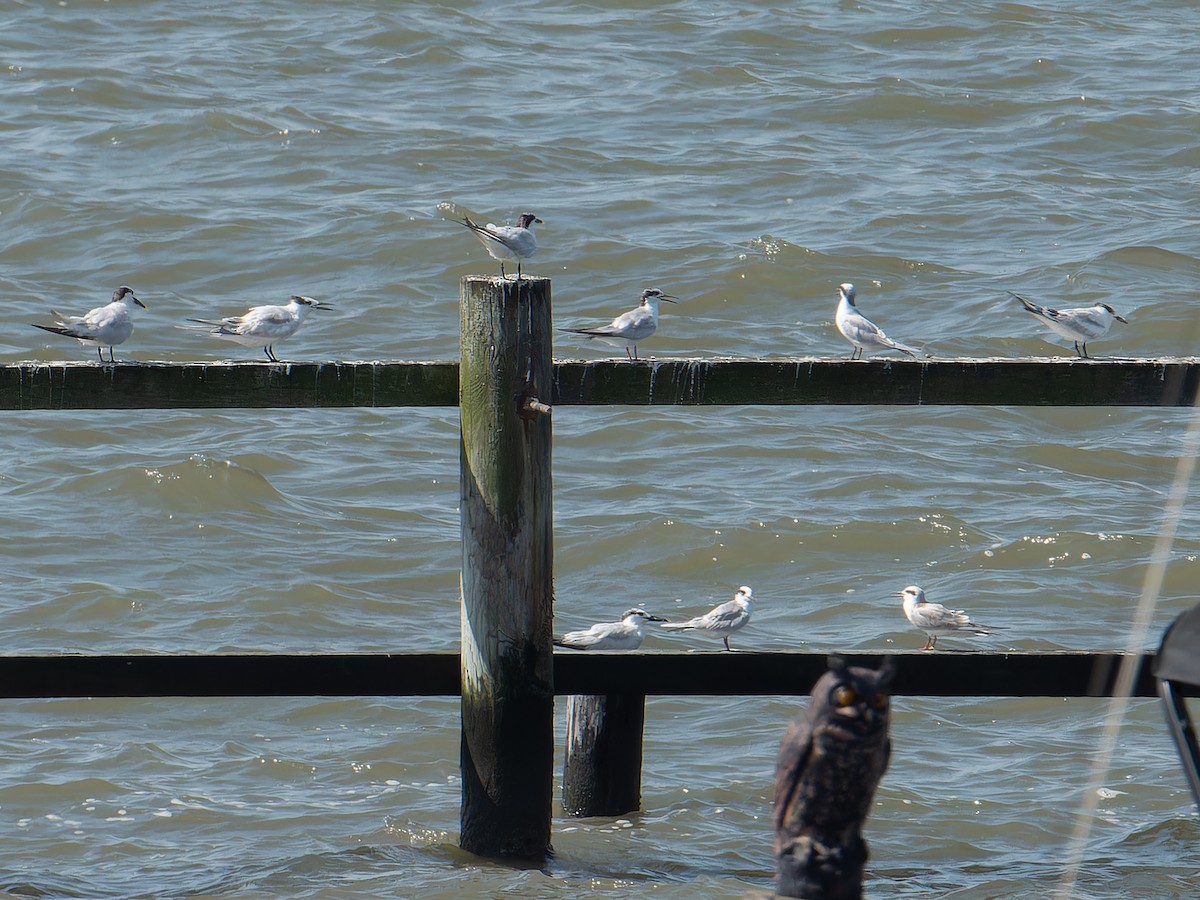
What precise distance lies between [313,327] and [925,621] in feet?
22.8

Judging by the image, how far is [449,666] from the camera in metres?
4.78

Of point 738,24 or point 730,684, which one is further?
point 738,24

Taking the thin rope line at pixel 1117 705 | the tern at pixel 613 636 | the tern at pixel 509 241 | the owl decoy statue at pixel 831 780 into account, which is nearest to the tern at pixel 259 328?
the tern at pixel 509 241

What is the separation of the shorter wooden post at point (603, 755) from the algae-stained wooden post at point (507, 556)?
48cm

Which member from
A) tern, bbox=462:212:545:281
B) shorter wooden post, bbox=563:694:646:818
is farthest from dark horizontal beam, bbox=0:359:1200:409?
tern, bbox=462:212:545:281

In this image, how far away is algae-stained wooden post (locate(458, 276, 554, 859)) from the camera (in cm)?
450

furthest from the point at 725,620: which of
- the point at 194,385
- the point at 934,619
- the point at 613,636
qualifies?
the point at 194,385

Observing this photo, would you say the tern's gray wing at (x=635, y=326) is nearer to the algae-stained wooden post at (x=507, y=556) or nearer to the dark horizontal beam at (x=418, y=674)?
the algae-stained wooden post at (x=507, y=556)

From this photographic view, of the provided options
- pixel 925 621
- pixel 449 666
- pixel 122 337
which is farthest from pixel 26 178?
pixel 449 666

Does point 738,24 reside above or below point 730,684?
above

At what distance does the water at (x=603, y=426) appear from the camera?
5719mm

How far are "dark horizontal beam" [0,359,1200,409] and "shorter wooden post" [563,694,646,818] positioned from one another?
110cm

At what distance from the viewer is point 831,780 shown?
89.5 inches

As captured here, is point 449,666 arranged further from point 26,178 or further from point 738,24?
point 738,24
